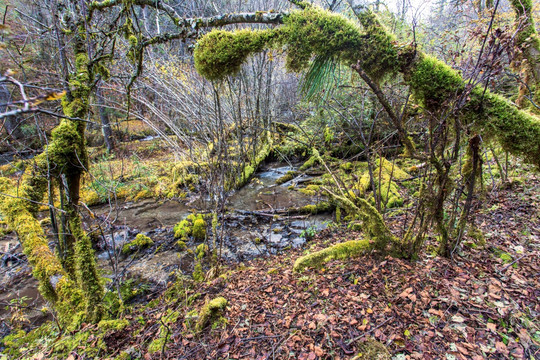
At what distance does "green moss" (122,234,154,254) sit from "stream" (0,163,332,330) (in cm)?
11

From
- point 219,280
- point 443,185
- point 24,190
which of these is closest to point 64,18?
point 24,190

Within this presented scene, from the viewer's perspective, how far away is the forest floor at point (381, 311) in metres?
2.03

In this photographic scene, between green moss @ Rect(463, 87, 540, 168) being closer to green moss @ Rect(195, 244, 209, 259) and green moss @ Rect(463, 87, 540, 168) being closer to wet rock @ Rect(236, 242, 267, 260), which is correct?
wet rock @ Rect(236, 242, 267, 260)

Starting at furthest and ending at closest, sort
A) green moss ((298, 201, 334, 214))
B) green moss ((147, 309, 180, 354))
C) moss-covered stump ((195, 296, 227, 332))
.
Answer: green moss ((298, 201, 334, 214)) < moss-covered stump ((195, 296, 227, 332)) < green moss ((147, 309, 180, 354))

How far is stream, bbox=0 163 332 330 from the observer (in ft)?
14.3

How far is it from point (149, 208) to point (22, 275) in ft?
10.2

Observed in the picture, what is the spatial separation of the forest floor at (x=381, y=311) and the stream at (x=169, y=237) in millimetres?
1380

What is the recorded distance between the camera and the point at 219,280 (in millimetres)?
3670

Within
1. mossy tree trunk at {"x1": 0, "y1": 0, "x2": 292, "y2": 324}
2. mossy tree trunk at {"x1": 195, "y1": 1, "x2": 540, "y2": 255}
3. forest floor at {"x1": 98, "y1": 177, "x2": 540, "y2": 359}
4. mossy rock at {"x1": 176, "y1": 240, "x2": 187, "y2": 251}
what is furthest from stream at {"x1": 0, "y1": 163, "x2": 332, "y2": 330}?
mossy tree trunk at {"x1": 195, "y1": 1, "x2": 540, "y2": 255}

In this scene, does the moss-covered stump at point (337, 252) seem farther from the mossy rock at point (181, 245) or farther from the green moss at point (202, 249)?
the mossy rock at point (181, 245)

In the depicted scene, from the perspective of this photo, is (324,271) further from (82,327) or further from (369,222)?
(82,327)

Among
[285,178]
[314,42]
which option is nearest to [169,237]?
[285,178]

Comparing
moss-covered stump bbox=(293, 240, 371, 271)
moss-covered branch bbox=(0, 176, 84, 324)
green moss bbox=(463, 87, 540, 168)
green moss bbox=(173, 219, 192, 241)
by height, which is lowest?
green moss bbox=(173, 219, 192, 241)

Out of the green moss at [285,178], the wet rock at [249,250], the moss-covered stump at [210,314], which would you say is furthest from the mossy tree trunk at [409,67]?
the green moss at [285,178]
